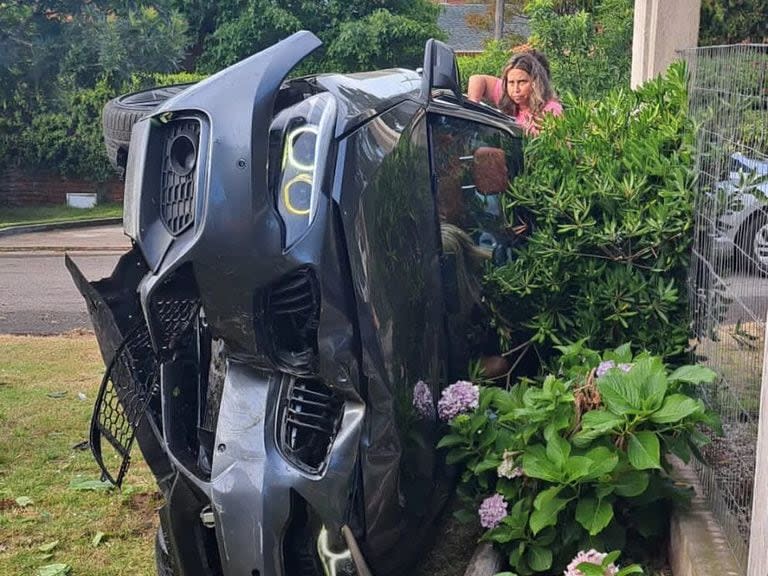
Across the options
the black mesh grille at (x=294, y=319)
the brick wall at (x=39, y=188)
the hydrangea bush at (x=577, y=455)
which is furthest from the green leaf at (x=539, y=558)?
the brick wall at (x=39, y=188)

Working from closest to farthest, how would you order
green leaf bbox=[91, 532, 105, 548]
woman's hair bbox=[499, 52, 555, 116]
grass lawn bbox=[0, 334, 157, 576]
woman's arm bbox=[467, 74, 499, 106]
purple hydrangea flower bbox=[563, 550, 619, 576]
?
purple hydrangea flower bbox=[563, 550, 619, 576] → grass lawn bbox=[0, 334, 157, 576] → green leaf bbox=[91, 532, 105, 548] → woman's hair bbox=[499, 52, 555, 116] → woman's arm bbox=[467, 74, 499, 106]

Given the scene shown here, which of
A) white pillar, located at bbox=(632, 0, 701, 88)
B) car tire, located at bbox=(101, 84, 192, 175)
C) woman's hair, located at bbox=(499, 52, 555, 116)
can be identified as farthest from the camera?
white pillar, located at bbox=(632, 0, 701, 88)

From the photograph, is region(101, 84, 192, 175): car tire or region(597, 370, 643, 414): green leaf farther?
region(101, 84, 192, 175): car tire

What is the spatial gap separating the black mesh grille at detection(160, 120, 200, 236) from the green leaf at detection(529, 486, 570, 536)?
1295 millimetres

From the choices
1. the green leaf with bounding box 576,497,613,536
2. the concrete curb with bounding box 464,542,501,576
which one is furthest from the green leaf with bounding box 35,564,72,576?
the green leaf with bounding box 576,497,613,536

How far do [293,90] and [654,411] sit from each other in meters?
1.40

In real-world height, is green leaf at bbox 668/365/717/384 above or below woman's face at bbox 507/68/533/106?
below

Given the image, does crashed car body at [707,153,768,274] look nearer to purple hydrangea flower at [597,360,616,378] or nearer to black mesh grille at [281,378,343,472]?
purple hydrangea flower at [597,360,616,378]

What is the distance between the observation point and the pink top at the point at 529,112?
4.50 m

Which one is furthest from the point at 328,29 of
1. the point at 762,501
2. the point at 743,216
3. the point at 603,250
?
the point at 762,501

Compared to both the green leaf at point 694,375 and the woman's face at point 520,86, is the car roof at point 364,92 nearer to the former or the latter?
the green leaf at point 694,375

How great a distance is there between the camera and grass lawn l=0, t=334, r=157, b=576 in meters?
4.11

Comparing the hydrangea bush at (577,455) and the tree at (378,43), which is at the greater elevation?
the hydrangea bush at (577,455)

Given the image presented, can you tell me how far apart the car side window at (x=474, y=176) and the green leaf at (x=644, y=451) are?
3.33ft
